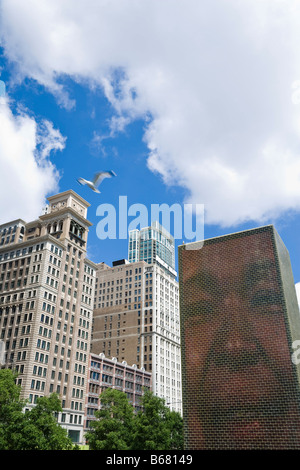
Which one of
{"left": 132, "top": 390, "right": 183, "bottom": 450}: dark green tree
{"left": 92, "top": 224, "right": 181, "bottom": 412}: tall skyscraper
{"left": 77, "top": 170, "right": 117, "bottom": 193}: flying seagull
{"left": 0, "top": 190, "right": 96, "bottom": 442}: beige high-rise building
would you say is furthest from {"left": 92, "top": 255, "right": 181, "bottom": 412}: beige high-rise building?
{"left": 77, "top": 170, "right": 117, "bottom": 193}: flying seagull

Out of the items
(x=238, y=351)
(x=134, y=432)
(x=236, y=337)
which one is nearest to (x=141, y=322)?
(x=134, y=432)

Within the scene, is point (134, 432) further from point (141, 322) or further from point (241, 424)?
point (141, 322)

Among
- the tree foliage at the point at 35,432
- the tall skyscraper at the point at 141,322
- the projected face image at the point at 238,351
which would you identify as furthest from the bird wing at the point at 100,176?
the tall skyscraper at the point at 141,322

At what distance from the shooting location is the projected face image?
18.7 metres

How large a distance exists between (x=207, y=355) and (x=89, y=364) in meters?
80.7

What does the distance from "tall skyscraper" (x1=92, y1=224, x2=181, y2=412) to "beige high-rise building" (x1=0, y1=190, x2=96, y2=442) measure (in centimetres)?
3419

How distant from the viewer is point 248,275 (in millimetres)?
21844

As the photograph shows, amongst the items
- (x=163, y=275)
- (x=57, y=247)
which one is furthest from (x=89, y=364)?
(x=163, y=275)

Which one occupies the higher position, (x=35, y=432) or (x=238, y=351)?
(x=238, y=351)

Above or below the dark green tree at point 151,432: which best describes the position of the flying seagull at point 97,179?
above

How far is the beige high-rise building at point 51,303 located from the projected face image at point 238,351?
62.8 meters

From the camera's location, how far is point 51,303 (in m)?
86.6

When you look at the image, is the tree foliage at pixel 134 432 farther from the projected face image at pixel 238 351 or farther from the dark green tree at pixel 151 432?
the projected face image at pixel 238 351

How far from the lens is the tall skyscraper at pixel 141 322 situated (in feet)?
410
